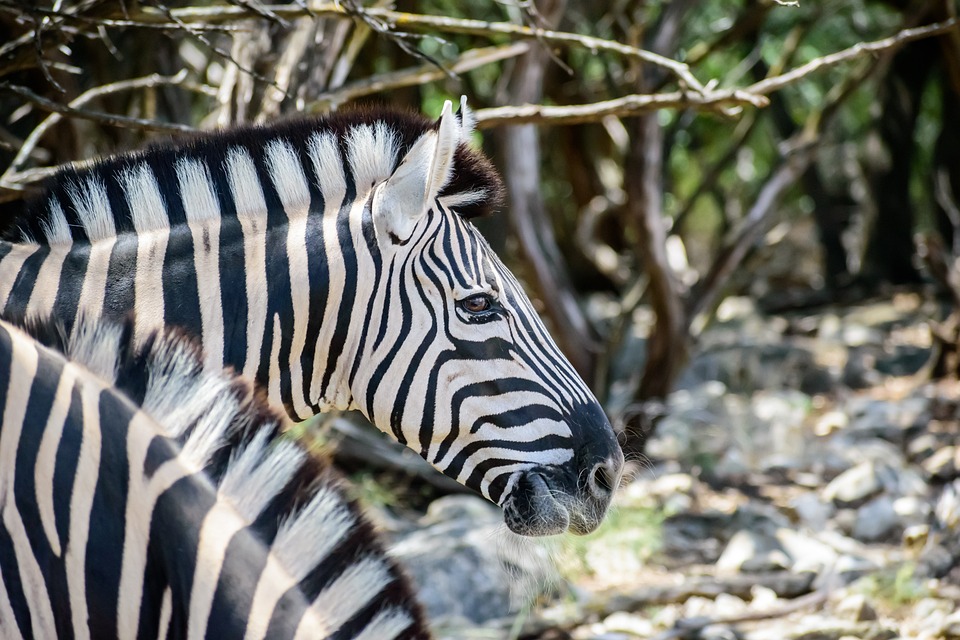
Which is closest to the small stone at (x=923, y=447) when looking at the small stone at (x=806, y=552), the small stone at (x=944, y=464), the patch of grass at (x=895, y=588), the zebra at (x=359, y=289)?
the small stone at (x=944, y=464)

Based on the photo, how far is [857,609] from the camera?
4.89 meters

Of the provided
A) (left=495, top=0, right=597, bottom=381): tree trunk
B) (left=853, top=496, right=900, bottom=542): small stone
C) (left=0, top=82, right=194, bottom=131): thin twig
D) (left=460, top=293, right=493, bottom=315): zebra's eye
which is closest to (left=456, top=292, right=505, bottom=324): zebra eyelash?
→ (left=460, top=293, right=493, bottom=315): zebra's eye

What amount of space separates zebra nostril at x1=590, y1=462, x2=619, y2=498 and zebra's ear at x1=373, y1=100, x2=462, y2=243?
0.89 m

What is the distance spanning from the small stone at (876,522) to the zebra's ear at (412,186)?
4.90 m

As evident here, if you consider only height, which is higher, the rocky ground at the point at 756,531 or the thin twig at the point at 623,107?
the thin twig at the point at 623,107

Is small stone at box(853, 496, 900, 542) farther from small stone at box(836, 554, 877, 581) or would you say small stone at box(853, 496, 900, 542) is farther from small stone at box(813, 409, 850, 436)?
small stone at box(813, 409, 850, 436)

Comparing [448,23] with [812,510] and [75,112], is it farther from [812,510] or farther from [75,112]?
[812,510]

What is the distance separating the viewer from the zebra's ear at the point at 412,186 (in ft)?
9.56

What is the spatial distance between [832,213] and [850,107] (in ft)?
13.0

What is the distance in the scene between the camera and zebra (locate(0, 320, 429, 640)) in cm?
161

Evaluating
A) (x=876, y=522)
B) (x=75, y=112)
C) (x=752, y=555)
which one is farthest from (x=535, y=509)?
(x=876, y=522)

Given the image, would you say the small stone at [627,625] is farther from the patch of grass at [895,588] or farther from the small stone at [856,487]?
the small stone at [856,487]

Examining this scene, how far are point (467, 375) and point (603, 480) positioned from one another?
511 mm

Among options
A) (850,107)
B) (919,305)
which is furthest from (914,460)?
(850,107)
